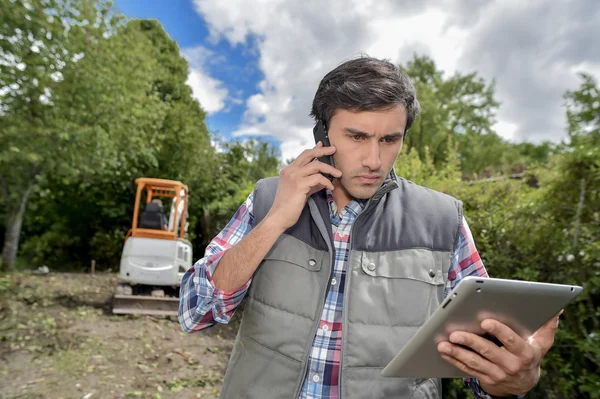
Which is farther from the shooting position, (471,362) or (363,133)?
(363,133)

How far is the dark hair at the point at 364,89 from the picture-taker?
1.70 metres

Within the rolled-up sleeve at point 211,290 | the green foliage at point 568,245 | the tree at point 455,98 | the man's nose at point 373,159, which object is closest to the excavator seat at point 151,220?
the green foliage at point 568,245

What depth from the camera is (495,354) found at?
1162 mm

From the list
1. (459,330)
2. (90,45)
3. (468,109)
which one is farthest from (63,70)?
(468,109)

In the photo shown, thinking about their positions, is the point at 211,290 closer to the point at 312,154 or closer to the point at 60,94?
the point at 312,154

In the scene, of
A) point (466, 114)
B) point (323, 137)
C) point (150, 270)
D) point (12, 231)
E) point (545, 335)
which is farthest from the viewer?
point (466, 114)

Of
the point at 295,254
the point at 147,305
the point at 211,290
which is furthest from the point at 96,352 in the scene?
the point at 295,254

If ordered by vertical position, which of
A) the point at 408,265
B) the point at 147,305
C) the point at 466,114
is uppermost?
the point at 466,114

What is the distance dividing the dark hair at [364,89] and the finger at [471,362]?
93 centimetres

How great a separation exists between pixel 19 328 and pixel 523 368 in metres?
7.73

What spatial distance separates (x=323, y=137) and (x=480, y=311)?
3.11 feet

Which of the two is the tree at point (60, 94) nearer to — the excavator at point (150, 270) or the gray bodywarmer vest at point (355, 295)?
the excavator at point (150, 270)

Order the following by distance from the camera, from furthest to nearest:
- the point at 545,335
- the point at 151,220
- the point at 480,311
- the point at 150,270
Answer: the point at 151,220 → the point at 150,270 → the point at 545,335 → the point at 480,311

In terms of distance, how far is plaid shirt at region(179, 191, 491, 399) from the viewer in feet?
5.08
